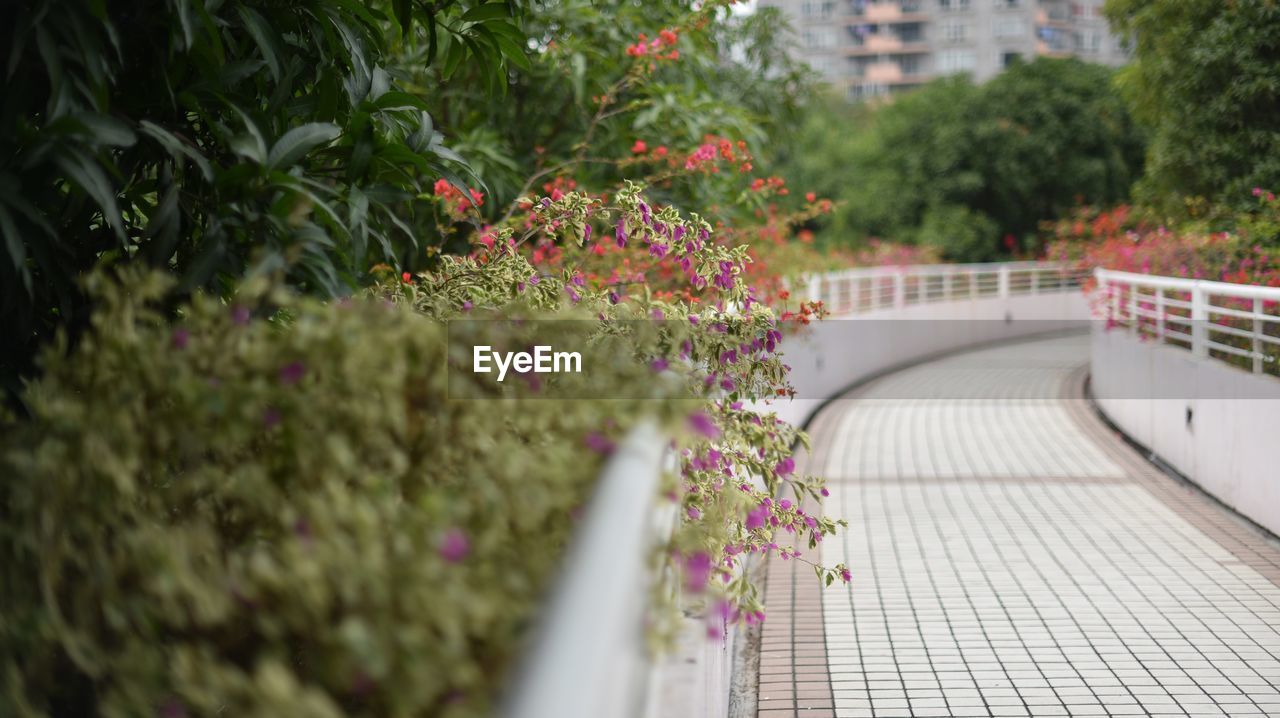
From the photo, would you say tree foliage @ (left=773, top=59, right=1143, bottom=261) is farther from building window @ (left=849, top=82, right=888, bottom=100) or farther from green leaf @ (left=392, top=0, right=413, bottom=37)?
building window @ (left=849, top=82, right=888, bottom=100)

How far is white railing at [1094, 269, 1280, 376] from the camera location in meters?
7.61

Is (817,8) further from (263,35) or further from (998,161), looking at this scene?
(263,35)

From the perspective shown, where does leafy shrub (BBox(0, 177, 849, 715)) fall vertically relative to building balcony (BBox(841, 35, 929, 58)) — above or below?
below

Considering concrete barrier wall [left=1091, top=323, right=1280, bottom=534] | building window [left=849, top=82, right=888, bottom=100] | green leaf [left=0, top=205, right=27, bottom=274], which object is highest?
building window [left=849, top=82, right=888, bottom=100]

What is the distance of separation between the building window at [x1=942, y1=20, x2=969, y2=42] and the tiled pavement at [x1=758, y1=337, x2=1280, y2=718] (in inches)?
2646

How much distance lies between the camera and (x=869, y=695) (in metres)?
4.80

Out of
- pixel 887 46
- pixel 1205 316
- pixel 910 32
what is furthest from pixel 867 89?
pixel 1205 316

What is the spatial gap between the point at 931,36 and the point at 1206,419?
235 ft

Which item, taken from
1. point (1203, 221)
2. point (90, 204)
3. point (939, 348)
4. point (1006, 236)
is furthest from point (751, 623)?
point (1006, 236)

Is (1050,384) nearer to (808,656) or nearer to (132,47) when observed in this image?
(808,656)

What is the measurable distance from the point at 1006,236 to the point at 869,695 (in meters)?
24.5

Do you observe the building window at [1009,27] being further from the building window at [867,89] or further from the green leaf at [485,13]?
the green leaf at [485,13]

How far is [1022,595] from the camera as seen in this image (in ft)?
20.0

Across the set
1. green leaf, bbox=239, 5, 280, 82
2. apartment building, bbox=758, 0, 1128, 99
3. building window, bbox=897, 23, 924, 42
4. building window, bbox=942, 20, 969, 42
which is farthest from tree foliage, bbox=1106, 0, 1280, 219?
building window, bbox=897, 23, 924, 42
